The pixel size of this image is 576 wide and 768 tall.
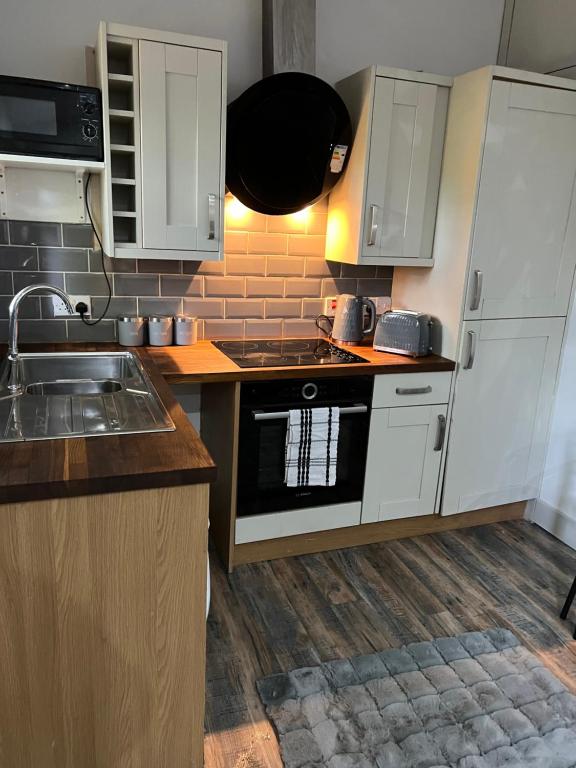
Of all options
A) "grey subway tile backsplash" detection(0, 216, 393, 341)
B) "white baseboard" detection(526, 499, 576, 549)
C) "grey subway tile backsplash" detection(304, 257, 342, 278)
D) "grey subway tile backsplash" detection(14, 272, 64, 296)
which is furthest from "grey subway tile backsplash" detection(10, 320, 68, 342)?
"white baseboard" detection(526, 499, 576, 549)

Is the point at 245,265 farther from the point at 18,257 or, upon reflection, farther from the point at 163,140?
the point at 18,257

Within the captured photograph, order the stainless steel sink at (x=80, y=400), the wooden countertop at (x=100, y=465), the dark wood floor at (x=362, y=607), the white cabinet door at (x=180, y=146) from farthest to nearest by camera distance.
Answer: the white cabinet door at (x=180, y=146) → the dark wood floor at (x=362, y=607) → the stainless steel sink at (x=80, y=400) → the wooden countertop at (x=100, y=465)

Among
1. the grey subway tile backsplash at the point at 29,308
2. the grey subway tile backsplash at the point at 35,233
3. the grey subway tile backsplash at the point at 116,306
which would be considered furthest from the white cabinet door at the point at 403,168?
the grey subway tile backsplash at the point at 29,308

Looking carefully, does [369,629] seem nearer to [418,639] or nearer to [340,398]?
[418,639]

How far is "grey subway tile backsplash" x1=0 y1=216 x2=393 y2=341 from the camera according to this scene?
8.19 ft

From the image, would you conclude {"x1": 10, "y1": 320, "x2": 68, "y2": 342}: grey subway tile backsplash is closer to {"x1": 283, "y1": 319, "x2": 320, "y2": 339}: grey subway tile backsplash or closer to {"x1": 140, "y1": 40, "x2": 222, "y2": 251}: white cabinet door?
{"x1": 140, "y1": 40, "x2": 222, "y2": 251}: white cabinet door

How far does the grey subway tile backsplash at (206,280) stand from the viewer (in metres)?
2.50

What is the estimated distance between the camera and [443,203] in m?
2.73

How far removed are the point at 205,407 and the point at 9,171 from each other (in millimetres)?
1291

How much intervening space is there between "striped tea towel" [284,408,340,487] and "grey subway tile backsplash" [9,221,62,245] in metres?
1.24

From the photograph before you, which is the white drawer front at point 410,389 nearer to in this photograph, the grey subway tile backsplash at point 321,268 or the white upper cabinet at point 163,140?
the grey subway tile backsplash at point 321,268

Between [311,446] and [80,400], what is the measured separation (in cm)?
107

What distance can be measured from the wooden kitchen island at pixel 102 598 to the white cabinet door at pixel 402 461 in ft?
4.58

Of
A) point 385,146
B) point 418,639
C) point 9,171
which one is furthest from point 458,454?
point 9,171
